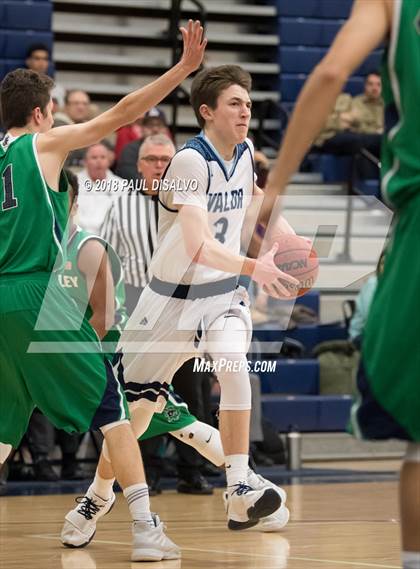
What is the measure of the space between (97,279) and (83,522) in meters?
1.27

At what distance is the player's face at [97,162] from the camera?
371 inches

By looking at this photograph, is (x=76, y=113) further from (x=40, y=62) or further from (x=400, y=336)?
(x=400, y=336)

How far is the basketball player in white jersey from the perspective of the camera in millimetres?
5434

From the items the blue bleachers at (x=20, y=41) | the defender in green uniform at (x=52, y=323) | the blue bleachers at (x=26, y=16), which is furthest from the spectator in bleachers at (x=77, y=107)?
the defender in green uniform at (x=52, y=323)

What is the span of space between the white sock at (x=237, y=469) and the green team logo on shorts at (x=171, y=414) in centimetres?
79

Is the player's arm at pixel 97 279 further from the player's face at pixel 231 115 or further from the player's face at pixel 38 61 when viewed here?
the player's face at pixel 38 61

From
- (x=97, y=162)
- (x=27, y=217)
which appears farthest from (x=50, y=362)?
(x=97, y=162)

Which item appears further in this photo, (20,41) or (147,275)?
(20,41)

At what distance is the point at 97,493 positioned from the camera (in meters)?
5.39

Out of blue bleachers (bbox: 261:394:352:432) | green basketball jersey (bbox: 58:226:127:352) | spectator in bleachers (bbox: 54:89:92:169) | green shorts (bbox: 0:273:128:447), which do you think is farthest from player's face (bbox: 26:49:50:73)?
green shorts (bbox: 0:273:128:447)

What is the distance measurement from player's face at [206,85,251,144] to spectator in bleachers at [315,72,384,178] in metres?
6.83

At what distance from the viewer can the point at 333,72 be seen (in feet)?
9.18

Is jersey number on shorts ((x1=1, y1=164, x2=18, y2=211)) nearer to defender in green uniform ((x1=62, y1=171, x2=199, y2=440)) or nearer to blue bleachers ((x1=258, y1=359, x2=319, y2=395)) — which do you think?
defender in green uniform ((x1=62, y1=171, x2=199, y2=440))

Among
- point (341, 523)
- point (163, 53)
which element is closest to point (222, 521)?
point (341, 523)
